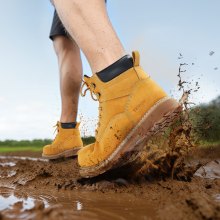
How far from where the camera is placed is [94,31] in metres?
1.73

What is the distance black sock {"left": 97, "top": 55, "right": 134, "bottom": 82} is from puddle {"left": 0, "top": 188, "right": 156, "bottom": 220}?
57 centimetres

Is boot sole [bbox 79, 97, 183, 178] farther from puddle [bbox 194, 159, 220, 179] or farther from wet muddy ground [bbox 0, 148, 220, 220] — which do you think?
puddle [bbox 194, 159, 220, 179]

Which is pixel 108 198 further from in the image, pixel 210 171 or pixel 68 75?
pixel 68 75

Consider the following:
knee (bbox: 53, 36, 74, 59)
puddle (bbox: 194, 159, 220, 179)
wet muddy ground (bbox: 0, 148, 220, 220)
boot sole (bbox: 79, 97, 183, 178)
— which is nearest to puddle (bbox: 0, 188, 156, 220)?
wet muddy ground (bbox: 0, 148, 220, 220)

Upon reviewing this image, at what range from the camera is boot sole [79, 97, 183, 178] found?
1.64 meters

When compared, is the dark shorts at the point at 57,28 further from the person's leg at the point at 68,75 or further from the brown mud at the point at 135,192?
the brown mud at the point at 135,192

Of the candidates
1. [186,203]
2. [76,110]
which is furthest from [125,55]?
[76,110]

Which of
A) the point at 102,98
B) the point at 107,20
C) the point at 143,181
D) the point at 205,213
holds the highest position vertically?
the point at 107,20

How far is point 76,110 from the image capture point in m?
3.39

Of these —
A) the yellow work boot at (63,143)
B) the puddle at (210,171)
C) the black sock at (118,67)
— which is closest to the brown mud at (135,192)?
the black sock at (118,67)

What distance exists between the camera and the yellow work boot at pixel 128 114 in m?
1.65

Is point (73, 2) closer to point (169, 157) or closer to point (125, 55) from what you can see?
point (125, 55)

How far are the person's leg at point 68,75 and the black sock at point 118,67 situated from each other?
1589 millimetres

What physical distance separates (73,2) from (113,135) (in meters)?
0.72
